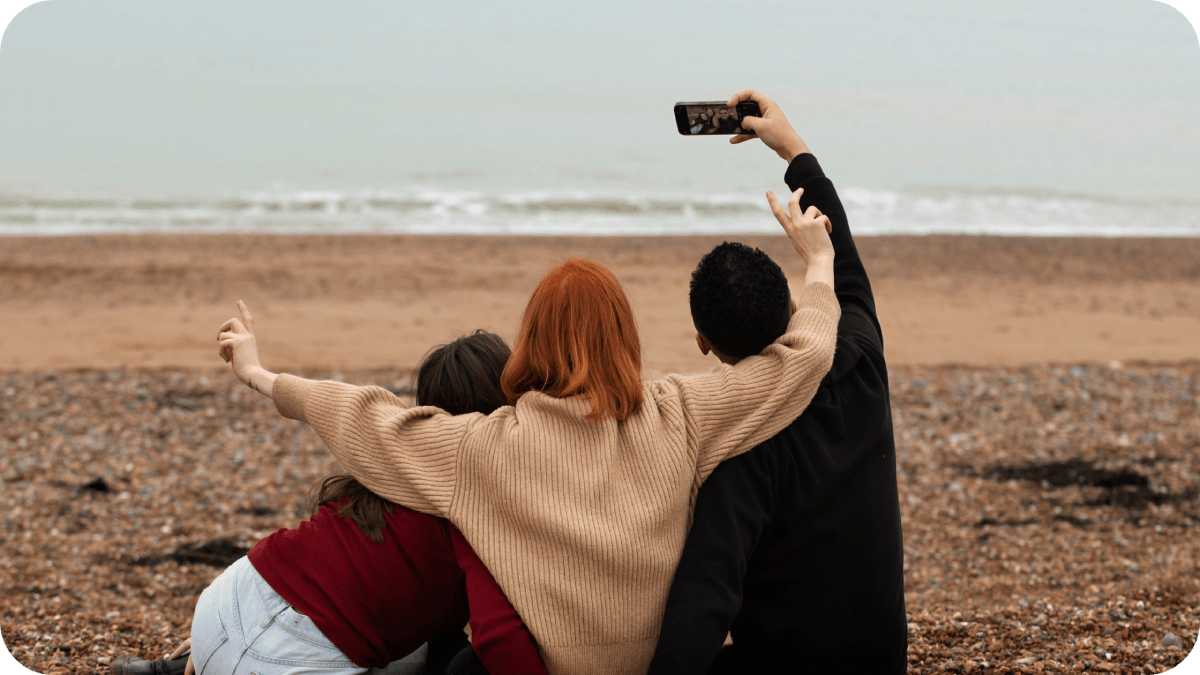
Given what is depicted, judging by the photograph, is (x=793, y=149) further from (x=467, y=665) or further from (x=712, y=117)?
(x=467, y=665)

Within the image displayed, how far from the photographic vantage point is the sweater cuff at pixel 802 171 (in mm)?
2496

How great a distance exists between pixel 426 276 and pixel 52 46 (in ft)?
97.7

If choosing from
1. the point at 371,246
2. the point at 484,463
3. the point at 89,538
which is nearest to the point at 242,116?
the point at 371,246

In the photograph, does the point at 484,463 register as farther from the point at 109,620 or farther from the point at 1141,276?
the point at 1141,276

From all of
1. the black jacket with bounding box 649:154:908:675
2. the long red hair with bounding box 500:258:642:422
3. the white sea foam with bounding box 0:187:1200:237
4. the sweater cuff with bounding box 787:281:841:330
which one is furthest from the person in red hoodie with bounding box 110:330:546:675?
the white sea foam with bounding box 0:187:1200:237

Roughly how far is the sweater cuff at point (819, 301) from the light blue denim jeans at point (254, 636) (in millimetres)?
1260

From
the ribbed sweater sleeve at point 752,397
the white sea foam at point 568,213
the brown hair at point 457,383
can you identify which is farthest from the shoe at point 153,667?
the white sea foam at point 568,213

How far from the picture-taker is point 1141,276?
12.8 metres

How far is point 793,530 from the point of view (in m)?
2.10

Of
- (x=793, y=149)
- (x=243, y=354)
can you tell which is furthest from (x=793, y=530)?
(x=243, y=354)

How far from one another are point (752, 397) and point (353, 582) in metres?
0.96

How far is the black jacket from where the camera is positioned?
1.94 meters

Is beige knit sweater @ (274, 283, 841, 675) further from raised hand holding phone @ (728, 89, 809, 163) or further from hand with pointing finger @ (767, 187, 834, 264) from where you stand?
raised hand holding phone @ (728, 89, 809, 163)

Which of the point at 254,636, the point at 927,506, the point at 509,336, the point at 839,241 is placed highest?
the point at 839,241
